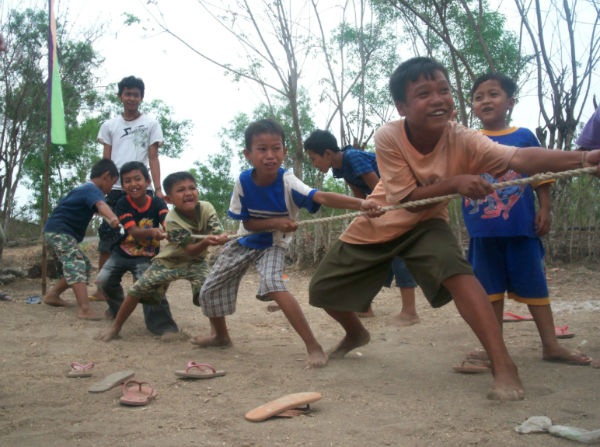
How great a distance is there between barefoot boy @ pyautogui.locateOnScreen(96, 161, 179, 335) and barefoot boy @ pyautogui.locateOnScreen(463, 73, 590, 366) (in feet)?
7.09

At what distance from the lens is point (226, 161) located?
18172 millimetres

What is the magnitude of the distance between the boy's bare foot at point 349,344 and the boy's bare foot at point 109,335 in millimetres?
1534

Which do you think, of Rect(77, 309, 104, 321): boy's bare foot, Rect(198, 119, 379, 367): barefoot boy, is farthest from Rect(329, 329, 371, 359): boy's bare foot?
Rect(77, 309, 104, 321): boy's bare foot

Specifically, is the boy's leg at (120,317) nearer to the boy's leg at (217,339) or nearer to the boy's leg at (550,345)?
the boy's leg at (217,339)

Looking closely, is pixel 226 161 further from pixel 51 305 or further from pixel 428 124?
pixel 428 124

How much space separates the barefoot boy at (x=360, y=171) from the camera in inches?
150

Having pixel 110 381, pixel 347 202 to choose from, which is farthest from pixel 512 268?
pixel 110 381

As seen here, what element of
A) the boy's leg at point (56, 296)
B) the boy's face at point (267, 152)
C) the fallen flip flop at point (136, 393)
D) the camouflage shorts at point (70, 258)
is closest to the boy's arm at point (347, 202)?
the boy's face at point (267, 152)

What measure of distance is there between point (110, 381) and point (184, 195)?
1.36 metres

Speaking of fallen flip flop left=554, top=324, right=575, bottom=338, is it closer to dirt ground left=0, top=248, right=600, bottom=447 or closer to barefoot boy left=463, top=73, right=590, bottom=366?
dirt ground left=0, top=248, right=600, bottom=447

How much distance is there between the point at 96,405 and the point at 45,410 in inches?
7.6

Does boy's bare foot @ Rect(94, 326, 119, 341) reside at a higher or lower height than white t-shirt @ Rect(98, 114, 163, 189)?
lower

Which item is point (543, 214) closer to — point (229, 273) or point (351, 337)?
point (351, 337)

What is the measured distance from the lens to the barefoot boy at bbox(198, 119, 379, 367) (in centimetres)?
287
